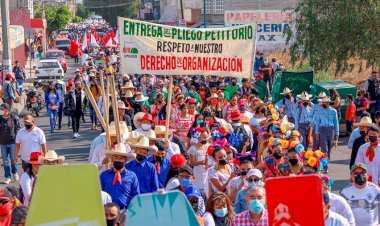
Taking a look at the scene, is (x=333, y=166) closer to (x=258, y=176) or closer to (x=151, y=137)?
(x=151, y=137)

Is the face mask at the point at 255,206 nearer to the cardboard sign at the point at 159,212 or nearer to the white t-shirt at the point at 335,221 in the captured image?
the white t-shirt at the point at 335,221

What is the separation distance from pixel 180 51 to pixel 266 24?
2813cm

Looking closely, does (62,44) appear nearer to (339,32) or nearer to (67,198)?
(339,32)

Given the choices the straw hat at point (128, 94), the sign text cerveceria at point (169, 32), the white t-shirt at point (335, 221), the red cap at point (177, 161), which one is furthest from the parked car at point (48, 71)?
the white t-shirt at point (335, 221)

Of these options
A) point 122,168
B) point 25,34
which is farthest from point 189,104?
point 25,34

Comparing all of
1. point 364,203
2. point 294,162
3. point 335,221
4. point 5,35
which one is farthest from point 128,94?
point 335,221

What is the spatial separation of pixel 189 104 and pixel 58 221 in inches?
476

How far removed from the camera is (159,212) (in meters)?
5.47

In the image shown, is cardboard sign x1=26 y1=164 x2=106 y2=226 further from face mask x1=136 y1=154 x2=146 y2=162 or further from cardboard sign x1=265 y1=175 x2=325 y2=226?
face mask x1=136 y1=154 x2=146 y2=162

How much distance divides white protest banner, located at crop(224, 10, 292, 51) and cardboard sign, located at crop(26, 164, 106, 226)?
3572 cm

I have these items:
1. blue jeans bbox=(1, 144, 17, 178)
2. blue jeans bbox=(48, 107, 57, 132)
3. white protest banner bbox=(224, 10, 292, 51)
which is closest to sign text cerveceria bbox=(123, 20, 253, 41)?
blue jeans bbox=(1, 144, 17, 178)

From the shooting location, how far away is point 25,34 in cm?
5319

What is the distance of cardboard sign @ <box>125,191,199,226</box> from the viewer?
544cm

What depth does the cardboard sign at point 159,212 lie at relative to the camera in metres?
5.44
